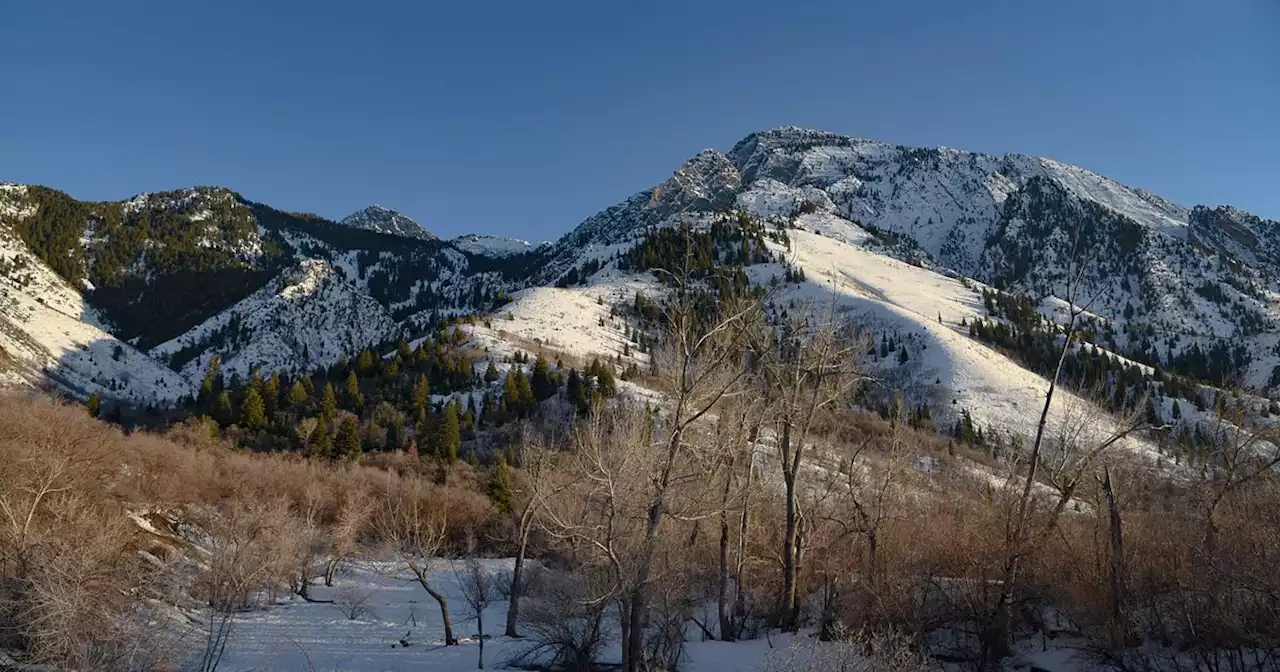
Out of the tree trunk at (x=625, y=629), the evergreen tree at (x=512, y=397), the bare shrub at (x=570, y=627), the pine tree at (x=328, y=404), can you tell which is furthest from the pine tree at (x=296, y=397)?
the tree trunk at (x=625, y=629)

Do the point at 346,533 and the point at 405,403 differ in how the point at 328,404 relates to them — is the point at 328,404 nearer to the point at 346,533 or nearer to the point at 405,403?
the point at 405,403

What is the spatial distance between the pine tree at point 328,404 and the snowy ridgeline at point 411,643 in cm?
3114

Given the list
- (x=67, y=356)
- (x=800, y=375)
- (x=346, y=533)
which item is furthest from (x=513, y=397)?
(x=67, y=356)

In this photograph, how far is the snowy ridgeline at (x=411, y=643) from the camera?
20844 mm

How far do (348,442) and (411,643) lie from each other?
45.4 metres

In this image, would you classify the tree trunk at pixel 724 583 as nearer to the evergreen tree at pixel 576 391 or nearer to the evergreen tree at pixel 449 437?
the evergreen tree at pixel 449 437

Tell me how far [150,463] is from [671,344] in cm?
5566

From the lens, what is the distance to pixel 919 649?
20.0 metres

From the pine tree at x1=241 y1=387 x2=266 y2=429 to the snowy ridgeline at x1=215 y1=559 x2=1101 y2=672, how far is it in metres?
33.0

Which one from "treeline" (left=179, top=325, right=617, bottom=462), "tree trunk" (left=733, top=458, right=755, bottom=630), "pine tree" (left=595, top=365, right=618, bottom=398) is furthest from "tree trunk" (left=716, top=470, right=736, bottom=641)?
"pine tree" (left=595, top=365, right=618, bottom=398)

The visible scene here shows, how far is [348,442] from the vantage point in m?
73.0

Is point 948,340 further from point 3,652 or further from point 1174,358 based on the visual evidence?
point 3,652

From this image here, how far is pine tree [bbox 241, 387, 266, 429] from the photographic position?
77.5 meters

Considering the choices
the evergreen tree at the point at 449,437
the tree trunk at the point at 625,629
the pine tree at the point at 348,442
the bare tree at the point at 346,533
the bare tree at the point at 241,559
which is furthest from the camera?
the evergreen tree at the point at 449,437
